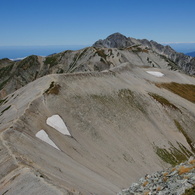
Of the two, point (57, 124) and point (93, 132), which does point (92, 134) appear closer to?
point (93, 132)

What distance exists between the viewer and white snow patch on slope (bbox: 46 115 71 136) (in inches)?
1497

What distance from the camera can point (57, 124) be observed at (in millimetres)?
38875

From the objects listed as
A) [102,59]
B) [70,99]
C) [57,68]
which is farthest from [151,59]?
[70,99]

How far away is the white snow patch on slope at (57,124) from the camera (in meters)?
Answer: 38.0

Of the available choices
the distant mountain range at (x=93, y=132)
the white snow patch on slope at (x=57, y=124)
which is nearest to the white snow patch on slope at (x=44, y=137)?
the distant mountain range at (x=93, y=132)

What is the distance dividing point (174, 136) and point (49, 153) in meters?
36.1

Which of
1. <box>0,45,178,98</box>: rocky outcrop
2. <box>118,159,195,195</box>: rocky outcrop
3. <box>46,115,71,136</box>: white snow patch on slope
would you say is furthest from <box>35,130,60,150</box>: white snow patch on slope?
<box>0,45,178,98</box>: rocky outcrop

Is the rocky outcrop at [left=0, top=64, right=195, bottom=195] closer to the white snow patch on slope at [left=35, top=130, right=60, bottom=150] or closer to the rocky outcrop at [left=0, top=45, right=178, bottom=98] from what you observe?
the white snow patch on slope at [left=35, top=130, right=60, bottom=150]

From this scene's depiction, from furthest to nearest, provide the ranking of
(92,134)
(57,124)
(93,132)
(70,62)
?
(70,62), (93,132), (92,134), (57,124)

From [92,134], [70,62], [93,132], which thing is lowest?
[92,134]

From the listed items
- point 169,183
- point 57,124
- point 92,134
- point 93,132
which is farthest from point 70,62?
point 169,183

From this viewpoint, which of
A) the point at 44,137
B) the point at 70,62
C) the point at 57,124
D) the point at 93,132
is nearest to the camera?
the point at 44,137

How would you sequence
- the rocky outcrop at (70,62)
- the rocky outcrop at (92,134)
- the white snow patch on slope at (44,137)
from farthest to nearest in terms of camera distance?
the rocky outcrop at (70,62)
the white snow patch on slope at (44,137)
the rocky outcrop at (92,134)

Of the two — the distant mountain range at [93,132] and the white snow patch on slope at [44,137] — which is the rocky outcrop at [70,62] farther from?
the white snow patch on slope at [44,137]
